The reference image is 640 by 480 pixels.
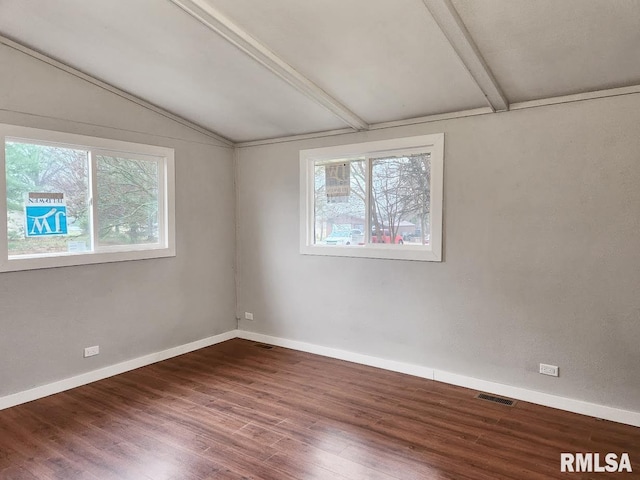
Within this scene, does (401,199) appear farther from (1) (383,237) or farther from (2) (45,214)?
(2) (45,214)

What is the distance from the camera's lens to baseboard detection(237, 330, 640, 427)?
3.03 metres

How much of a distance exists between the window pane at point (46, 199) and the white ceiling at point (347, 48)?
2.77 feet

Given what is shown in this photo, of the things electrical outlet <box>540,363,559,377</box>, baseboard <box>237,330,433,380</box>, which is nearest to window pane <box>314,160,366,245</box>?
baseboard <box>237,330,433,380</box>

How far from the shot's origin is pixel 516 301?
134 inches

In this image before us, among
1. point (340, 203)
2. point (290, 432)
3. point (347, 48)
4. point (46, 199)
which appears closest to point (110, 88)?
point (46, 199)

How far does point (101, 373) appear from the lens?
152 inches

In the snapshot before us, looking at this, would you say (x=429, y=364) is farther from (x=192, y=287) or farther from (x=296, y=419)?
(x=192, y=287)

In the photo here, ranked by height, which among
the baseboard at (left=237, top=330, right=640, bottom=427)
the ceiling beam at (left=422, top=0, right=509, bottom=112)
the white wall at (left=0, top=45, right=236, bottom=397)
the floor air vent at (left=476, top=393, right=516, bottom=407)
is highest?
the ceiling beam at (left=422, top=0, right=509, bottom=112)

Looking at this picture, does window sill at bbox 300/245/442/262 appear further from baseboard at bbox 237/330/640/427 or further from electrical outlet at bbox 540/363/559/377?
electrical outlet at bbox 540/363/559/377

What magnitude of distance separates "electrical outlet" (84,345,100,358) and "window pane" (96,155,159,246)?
0.97m

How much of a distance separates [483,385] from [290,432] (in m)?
1.76

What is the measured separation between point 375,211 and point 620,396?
98.0 inches

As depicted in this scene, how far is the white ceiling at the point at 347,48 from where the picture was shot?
7.92 ft

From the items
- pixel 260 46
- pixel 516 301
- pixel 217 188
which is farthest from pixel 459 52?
pixel 217 188
